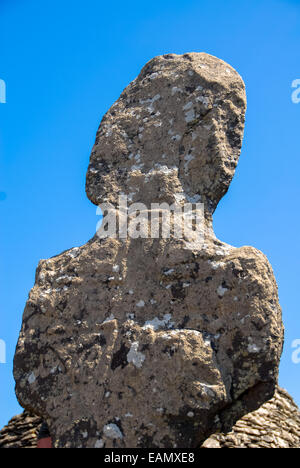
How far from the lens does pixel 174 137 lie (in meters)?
4.93

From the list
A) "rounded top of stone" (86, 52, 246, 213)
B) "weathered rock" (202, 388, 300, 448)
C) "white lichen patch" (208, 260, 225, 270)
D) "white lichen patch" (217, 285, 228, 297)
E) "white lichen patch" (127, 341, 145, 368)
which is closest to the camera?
"white lichen patch" (127, 341, 145, 368)

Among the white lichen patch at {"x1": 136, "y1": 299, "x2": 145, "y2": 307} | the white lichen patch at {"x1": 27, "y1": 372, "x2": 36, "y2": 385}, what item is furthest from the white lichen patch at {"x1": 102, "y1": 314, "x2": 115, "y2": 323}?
the white lichen patch at {"x1": 27, "y1": 372, "x2": 36, "y2": 385}

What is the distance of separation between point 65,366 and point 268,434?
106 inches

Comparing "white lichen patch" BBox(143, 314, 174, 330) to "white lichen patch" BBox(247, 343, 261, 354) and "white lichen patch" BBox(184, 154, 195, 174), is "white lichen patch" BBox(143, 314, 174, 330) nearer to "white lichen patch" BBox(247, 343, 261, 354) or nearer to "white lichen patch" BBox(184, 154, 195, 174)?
"white lichen patch" BBox(247, 343, 261, 354)

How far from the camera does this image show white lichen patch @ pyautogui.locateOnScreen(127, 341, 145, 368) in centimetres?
393

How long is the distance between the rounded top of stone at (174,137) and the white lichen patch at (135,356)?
4.41ft

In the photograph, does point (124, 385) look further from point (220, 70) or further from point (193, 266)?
point (220, 70)

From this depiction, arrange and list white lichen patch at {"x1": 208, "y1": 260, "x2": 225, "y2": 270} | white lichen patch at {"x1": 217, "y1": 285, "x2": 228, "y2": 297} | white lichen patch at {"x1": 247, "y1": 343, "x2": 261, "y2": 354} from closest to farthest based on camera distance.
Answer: white lichen patch at {"x1": 247, "y1": 343, "x2": 261, "y2": 354} < white lichen patch at {"x1": 217, "y1": 285, "x2": 228, "y2": 297} < white lichen patch at {"x1": 208, "y1": 260, "x2": 225, "y2": 270}

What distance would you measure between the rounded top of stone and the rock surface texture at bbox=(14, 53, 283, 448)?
12 millimetres

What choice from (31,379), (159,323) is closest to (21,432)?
(31,379)

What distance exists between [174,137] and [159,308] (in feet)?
5.49

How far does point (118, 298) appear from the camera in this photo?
14.1 feet

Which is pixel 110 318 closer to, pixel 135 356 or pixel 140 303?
pixel 140 303
